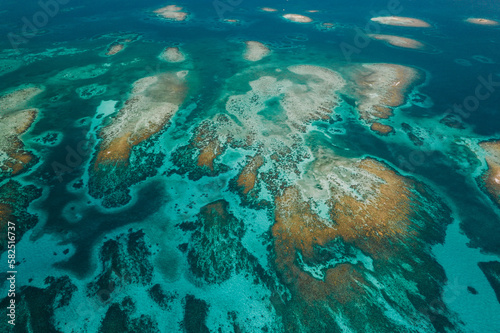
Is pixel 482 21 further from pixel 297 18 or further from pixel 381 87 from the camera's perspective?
pixel 381 87

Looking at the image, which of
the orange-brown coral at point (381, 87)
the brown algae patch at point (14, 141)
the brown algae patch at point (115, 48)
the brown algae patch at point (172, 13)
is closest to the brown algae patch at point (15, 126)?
the brown algae patch at point (14, 141)

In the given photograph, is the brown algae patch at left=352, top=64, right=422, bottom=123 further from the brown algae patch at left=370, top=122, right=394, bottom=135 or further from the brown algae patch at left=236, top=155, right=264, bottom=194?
the brown algae patch at left=236, top=155, right=264, bottom=194

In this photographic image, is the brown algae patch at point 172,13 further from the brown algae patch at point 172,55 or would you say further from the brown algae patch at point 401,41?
the brown algae patch at point 401,41

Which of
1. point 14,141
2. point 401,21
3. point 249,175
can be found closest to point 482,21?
point 401,21

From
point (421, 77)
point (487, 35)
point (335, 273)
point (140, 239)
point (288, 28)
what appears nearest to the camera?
point (335, 273)

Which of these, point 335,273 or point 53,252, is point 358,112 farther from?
point 53,252

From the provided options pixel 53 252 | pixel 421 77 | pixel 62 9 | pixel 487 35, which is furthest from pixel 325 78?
pixel 62 9

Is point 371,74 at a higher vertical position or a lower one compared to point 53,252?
higher

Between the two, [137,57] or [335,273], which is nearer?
[335,273]
